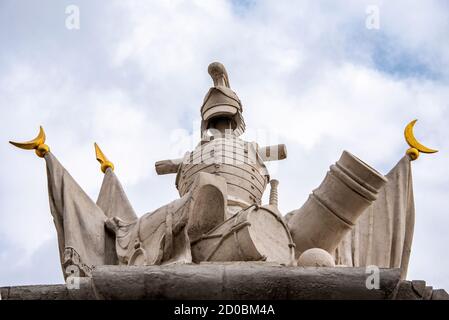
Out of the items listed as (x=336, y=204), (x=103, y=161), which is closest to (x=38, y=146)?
(x=103, y=161)

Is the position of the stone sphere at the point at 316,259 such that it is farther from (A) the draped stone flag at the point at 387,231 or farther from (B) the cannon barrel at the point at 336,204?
(A) the draped stone flag at the point at 387,231

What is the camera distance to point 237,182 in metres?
12.5

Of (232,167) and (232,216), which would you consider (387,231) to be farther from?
(232,216)

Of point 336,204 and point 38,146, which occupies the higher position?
point 38,146

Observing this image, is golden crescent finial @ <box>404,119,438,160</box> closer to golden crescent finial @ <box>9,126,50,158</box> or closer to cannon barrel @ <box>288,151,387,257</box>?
cannon barrel @ <box>288,151,387,257</box>

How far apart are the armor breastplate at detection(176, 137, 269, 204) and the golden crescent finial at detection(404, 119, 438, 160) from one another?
1.90 m

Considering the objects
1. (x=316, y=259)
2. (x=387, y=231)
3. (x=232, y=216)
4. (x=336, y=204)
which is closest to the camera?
(x=316, y=259)

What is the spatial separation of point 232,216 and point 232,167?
2.03 m

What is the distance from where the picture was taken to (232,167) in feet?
41.4

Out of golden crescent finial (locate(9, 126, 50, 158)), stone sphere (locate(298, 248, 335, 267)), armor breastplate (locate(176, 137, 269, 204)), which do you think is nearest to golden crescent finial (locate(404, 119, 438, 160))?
armor breastplate (locate(176, 137, 269, 204))

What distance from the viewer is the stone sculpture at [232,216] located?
409 inches

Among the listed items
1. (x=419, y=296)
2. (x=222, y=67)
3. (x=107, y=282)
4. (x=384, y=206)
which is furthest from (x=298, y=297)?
(x=222, y=67)

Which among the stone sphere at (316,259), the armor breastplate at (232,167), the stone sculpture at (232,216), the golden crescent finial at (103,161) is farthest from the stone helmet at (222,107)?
the stone sphere at (316,259)

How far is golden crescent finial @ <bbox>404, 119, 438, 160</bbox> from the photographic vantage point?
12656mm
